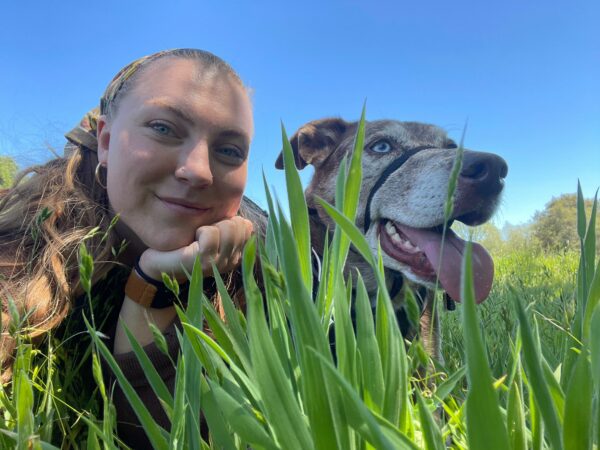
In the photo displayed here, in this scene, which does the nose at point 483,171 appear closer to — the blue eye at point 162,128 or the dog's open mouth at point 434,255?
the dog's open mouth at point 434,255

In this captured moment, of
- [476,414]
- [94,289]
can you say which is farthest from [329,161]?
[476,414]

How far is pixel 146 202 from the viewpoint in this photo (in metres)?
1.48

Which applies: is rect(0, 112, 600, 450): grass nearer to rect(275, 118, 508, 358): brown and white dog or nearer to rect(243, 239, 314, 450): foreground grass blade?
rect(243, 239, 314, 450): foreground grass blade

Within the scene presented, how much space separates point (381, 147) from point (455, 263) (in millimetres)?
1378

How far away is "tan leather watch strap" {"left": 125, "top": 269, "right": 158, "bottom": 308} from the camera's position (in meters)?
1.31

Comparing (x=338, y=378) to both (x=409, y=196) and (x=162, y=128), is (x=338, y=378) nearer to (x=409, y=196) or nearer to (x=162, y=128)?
(x=162, y=128)

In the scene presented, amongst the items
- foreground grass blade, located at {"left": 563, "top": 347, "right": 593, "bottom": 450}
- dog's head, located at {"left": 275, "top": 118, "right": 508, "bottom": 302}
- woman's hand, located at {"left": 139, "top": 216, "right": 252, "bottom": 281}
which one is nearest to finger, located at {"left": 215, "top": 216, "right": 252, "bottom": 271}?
woman's hand, located at {"left": 139, "top": 216, "right": 252, "bottom": 281}

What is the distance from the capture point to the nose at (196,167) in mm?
1384

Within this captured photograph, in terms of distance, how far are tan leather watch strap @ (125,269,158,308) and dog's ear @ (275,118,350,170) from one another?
5.80 ft

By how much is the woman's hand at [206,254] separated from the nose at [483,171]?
4.53ft

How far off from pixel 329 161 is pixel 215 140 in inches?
61.6

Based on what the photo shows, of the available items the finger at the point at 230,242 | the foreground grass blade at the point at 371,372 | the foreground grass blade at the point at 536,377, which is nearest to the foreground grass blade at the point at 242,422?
the foreground grass blade at the point at 371,372

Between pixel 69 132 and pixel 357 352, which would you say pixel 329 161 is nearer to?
pixel 69 132

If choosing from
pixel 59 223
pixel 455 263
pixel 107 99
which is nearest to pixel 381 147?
pixel 455 263
